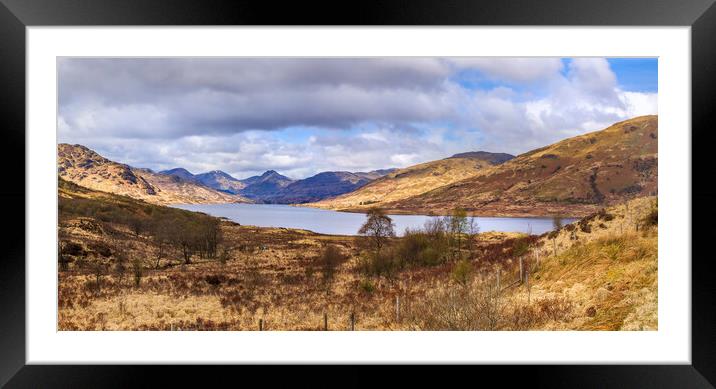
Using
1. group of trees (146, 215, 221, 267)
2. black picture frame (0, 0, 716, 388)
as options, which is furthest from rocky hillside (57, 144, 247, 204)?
black picture frame (0, 0, 716, 388)

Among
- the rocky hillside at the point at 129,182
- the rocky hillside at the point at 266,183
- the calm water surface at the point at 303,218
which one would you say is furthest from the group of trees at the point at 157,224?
the rocky hillside at the point at 266,183

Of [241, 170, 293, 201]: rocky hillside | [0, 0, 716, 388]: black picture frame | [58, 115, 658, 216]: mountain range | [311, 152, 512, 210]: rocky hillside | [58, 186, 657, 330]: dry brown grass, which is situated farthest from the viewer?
[241, 170, 293, 201]: rocky hillside

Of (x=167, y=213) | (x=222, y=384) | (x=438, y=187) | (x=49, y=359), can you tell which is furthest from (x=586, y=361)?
(x=438, y=187)

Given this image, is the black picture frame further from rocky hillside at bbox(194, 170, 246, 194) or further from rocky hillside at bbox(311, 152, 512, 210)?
rocky hillside at bbox(311, 152, 512, 210)

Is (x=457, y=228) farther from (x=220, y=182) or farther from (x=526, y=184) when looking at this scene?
(x=526, y=184)

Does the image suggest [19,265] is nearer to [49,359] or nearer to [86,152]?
[49,359]

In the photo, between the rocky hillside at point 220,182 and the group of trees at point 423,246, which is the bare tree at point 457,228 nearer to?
the group of trees at point 423,246
